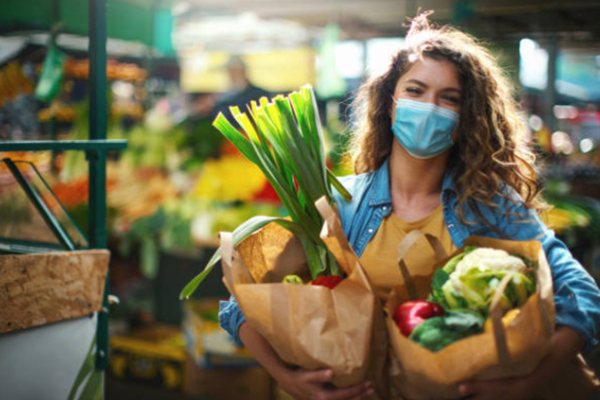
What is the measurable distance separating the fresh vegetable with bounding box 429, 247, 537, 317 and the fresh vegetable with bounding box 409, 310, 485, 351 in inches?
1.8

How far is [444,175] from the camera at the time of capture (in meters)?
1.91

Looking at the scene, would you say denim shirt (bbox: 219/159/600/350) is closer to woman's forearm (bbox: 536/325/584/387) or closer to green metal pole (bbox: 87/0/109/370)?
woman's forearm (bbox: 536/325/584/387)

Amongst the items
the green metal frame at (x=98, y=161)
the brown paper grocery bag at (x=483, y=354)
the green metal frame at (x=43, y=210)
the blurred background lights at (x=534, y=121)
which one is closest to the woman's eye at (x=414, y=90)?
the brown paper grocery bag at (x=483, y=354)

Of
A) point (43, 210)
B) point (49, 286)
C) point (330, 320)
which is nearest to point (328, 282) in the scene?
point (330, 320)

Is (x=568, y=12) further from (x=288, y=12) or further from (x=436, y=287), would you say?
(x=436, y=287)

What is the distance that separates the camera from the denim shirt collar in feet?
6.03

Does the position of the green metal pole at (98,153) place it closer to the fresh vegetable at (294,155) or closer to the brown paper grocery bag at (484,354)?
the fresh vegetable at (294,155)

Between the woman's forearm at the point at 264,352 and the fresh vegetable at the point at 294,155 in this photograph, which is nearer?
the woman's forearm at the point at 264,352

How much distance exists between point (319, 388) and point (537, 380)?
524 mm

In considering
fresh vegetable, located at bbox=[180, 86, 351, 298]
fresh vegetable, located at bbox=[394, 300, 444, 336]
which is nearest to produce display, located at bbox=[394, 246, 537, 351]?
fresh vegetable, located at bbox=[394, 300, 444, 336]

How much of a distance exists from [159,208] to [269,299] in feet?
12.3

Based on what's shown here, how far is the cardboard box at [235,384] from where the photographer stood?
12.9 feet

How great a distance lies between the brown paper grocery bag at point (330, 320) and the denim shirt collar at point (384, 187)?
501 millimetres

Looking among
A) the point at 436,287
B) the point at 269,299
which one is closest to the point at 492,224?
the point at 436,287
